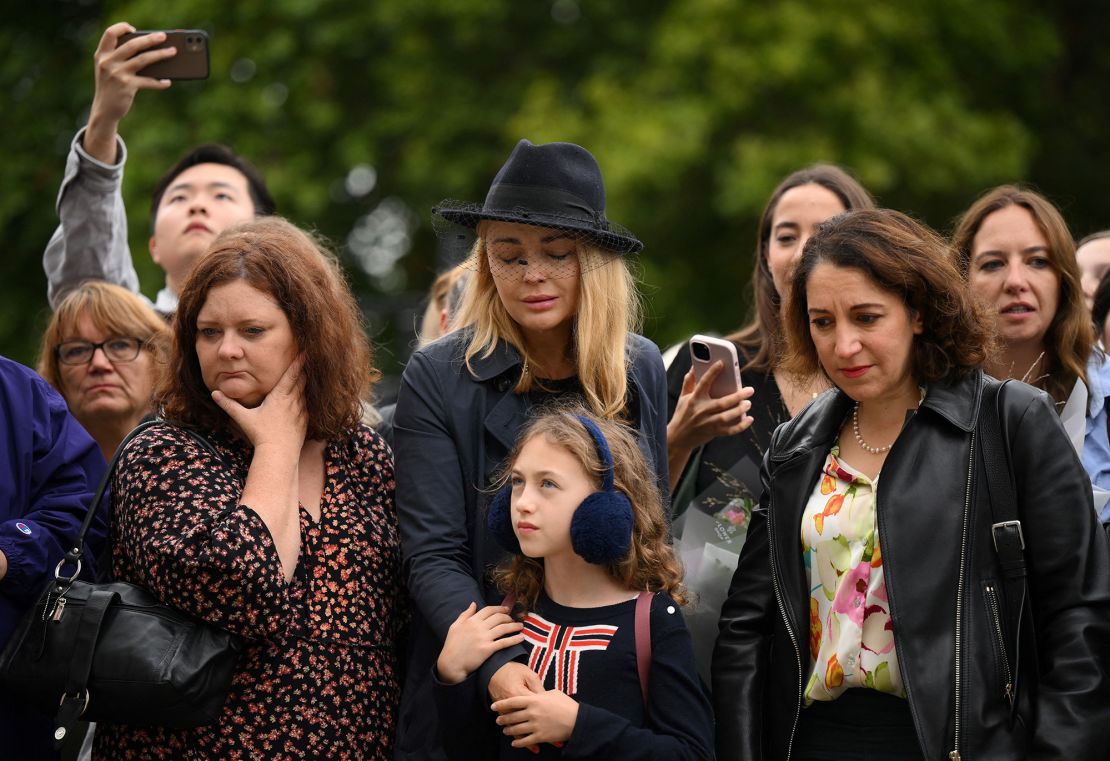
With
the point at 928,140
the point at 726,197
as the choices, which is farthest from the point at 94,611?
the point at 928,140

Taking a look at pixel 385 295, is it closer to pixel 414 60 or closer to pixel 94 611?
pixel 414 60

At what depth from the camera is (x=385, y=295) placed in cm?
1501

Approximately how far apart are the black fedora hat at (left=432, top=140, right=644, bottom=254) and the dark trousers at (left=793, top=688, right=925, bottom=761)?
1405mm

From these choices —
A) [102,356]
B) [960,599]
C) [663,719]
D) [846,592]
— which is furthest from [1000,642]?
[102,356]

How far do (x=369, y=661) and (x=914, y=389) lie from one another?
1.60m

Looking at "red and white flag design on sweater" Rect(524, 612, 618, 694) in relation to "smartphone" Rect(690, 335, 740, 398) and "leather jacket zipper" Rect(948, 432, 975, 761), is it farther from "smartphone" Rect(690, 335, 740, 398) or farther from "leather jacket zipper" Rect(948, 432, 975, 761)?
"smartphone" Rect(690, 335, 740, 398)

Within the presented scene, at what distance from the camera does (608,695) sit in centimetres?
364

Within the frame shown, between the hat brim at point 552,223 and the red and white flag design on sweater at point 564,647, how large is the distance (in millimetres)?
1103

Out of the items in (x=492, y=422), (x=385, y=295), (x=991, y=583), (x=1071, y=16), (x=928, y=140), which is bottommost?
(x=991, y=583)

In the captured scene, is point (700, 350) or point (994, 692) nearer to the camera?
point (994, 692)

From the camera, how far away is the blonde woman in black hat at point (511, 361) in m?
3.97

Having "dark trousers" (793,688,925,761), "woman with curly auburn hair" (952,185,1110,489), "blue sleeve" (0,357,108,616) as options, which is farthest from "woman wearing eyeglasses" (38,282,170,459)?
"woman with curly auburn hair" (952,185,1110,489)

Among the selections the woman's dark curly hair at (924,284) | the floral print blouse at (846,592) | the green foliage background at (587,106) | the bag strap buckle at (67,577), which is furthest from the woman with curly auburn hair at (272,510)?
the green foliage background at (587,106)

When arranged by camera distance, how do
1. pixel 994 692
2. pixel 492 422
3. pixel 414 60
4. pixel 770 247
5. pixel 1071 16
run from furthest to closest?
pixel 1071 16, pixel 414 60, pixel 770 247, pixel 492 422, pixel 994 692
